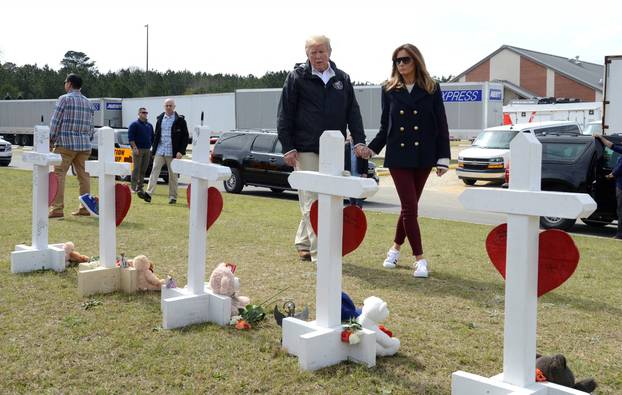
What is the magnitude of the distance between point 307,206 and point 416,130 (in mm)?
1197

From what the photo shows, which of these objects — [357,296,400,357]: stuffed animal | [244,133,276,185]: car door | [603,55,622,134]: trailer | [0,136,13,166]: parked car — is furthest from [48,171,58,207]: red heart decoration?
[0,136,13,166]: parked car

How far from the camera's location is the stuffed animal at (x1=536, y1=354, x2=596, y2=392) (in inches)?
122

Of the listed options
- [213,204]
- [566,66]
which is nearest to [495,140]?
[213,204]

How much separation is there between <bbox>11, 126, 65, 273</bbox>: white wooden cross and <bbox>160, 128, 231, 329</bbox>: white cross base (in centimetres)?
185

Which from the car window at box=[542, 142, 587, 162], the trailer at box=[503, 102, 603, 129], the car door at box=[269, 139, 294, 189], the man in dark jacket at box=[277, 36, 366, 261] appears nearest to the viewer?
the man in dark jacket at box=[277, 36, 366, 261]

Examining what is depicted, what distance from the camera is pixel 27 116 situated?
2002 inches

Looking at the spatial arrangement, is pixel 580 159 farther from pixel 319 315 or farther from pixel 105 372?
pixel 105 372

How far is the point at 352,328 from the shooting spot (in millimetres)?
3629

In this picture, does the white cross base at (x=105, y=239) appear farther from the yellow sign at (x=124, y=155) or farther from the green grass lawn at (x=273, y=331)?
the yellow sign at (x=124, y=155)

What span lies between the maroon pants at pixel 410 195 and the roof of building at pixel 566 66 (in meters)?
57.1

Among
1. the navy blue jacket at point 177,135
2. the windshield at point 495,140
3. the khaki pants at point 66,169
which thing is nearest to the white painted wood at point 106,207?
the khaki pants at point 66,169

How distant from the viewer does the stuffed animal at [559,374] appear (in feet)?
10.2

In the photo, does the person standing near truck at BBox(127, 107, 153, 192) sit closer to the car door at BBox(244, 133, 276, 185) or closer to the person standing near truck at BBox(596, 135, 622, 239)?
the car door at BBox(244, 133, 276, 185)

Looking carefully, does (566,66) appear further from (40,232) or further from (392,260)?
(40,232)
